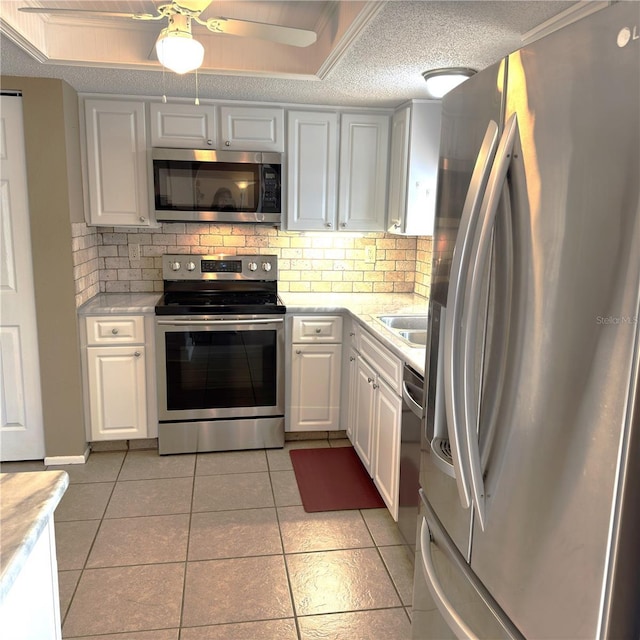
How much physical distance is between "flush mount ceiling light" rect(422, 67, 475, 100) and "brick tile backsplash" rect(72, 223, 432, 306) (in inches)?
53.5

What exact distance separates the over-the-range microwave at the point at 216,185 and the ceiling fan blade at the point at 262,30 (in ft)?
4.98

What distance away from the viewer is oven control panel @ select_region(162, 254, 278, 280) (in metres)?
3.83

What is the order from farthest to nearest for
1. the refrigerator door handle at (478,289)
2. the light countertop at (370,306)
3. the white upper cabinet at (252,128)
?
the white upper cabinet at (252,128)
the light countertop at (370,306)
the refrigerator door handle at (478,289)

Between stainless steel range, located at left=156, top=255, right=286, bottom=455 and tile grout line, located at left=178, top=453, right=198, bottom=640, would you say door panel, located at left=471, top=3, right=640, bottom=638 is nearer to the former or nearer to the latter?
tile grout line, located at left=178, top=453, right=198, bottom=640

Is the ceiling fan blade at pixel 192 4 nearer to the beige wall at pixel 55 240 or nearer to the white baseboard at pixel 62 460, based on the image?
the beige wall at pixel 55 240

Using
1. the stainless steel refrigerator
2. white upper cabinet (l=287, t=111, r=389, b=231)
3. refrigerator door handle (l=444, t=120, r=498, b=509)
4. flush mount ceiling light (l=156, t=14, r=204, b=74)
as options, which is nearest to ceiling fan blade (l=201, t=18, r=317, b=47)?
flush mount ceiling light (l=156, t=14, r=204, b=74)

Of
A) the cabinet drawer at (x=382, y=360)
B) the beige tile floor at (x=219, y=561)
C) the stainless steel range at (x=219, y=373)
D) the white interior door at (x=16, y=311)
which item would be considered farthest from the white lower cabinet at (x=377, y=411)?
the white interior door at (x=16, y=311)

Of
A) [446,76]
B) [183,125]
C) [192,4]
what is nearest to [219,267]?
[183,125]

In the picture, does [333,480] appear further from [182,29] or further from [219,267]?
[182,29]

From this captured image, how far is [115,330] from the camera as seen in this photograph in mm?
3410

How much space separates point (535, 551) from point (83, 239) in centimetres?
317

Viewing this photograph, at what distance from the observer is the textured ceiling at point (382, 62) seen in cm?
191

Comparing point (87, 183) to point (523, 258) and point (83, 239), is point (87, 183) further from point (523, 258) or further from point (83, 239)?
point (523, 258)

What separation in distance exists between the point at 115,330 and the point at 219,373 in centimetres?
67
